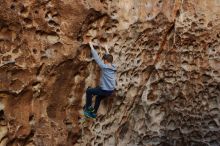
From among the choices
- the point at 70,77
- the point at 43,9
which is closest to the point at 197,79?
the point at 70,77

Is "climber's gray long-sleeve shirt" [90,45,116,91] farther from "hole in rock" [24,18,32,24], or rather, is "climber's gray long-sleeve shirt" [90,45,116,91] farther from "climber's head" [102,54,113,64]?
"hole in rock" [24,18,32,24]

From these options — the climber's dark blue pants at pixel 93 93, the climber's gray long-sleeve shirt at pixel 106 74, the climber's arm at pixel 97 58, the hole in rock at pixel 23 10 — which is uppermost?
the hole in rock at pixel 23 10

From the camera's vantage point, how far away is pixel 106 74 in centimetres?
507

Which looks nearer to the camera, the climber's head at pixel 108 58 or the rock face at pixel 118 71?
the rock face at pixel 118 71

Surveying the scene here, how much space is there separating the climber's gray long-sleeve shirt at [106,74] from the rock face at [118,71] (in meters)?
0.15

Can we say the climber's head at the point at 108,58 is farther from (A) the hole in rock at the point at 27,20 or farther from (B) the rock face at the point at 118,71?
(A) the hole in rock at the point at 27,20

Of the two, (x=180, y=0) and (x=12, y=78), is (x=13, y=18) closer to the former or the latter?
(x=12, y=78)

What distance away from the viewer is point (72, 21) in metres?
4.94

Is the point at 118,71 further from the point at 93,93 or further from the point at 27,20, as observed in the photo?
the point at 27,20

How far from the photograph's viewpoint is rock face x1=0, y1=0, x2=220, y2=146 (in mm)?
4688

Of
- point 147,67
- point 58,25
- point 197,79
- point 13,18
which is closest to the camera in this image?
point 13,18

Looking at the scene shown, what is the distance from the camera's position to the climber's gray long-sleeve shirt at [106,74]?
16.5 feet

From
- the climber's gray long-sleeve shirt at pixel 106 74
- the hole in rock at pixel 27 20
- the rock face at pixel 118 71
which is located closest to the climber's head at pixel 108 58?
the climber's gray long-sleeve shirt at pixel 106 74

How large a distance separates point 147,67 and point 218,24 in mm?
1184
